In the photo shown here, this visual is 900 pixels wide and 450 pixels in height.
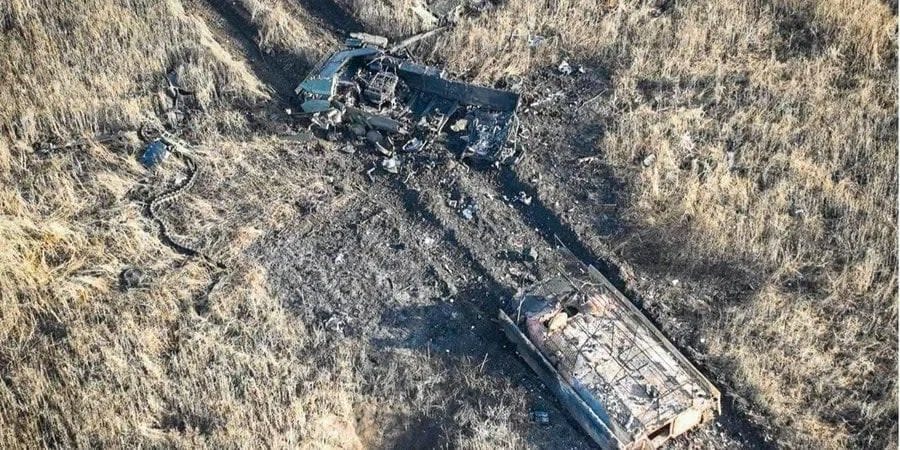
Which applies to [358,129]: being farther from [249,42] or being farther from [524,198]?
[249,42]

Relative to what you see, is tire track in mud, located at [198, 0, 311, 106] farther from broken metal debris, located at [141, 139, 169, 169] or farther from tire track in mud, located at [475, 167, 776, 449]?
tire track in mud, located at [475, 167, 776, 449]

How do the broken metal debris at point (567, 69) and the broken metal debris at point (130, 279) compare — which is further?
the broken metal debris at point (567, 69)

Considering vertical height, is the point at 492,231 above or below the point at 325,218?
above

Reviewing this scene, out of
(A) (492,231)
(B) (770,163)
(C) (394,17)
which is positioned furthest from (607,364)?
(C) (394,17)

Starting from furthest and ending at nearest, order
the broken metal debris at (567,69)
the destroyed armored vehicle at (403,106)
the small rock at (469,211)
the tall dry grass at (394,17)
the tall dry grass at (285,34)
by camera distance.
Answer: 1. the tall dry grass at (394,17)
2. the tall dry grass at (285,34)
3. the broken metal debris at (567,69)
4. the destroyed armored vehicle at (403,106)
5. the small rock at (469,211)

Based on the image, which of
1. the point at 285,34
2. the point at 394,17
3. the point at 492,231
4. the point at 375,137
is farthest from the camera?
the point at 394,17

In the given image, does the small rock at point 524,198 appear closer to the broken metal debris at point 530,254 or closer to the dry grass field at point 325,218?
the broken metal debris at point 530,254

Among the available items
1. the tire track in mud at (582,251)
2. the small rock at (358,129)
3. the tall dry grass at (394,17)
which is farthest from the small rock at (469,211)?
the tall dry grass at (394,17)
